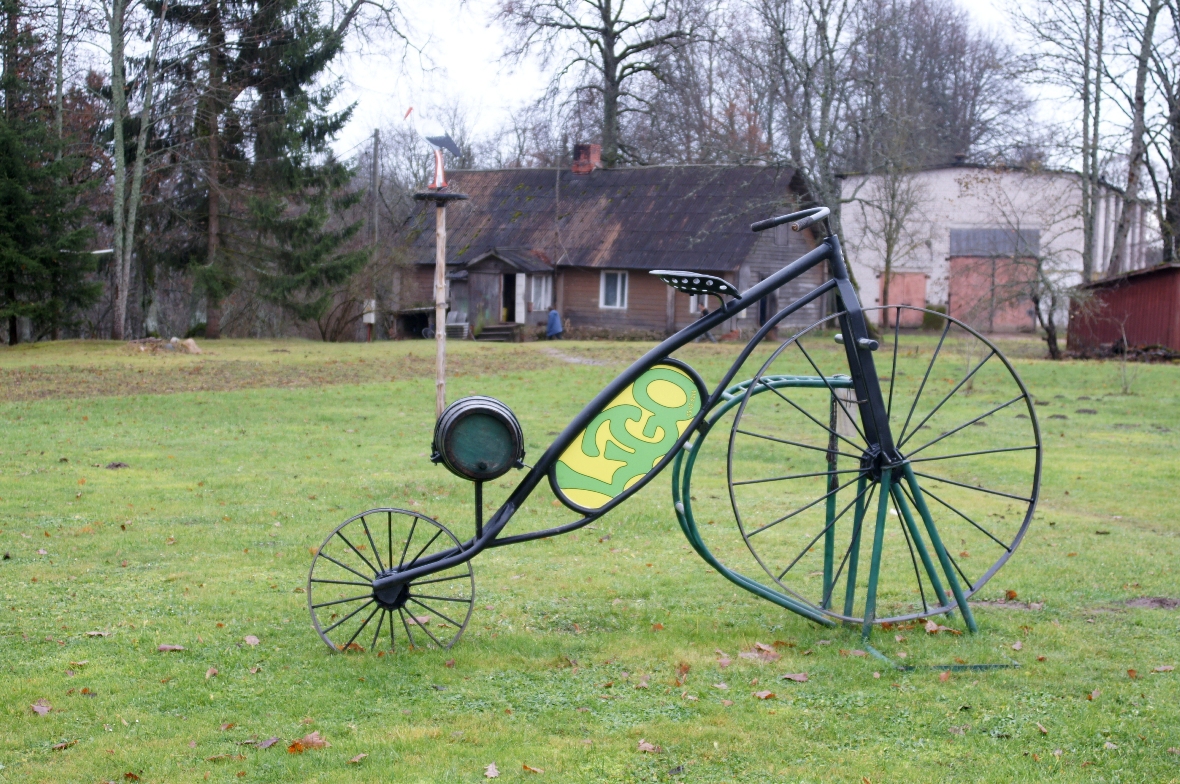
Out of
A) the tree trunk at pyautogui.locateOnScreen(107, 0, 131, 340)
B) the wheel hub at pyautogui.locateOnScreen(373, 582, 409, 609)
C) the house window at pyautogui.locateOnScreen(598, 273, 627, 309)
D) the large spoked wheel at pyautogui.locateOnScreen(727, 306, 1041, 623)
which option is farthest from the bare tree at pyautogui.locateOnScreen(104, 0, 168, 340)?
the wheel hub at pyautogui.locateOnScreen(373, 582, 409, 609)

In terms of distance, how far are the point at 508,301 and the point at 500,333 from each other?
2152 millimetres

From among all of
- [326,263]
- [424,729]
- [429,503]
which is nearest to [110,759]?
[424,729]

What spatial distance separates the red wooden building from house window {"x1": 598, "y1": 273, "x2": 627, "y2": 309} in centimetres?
1411

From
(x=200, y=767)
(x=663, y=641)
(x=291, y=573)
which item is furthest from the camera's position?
(x=291, y=573)

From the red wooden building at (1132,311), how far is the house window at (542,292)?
16.7 m

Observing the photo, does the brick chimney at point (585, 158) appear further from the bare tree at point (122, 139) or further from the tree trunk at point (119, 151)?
the tree trunk at point (119, 151)

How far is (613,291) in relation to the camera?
121 feet

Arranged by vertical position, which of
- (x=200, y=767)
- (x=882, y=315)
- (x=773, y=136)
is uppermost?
(x=773, y=136)

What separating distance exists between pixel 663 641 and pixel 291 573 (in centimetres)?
280

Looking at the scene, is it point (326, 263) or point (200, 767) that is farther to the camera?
point (326, 263)

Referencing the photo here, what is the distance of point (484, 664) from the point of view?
17.3ft

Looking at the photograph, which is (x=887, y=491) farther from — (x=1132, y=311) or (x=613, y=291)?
(x=613, y=291)

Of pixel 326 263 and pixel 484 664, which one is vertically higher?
pixel 326 263

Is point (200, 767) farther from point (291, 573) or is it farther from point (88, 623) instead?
point (291, 573)
